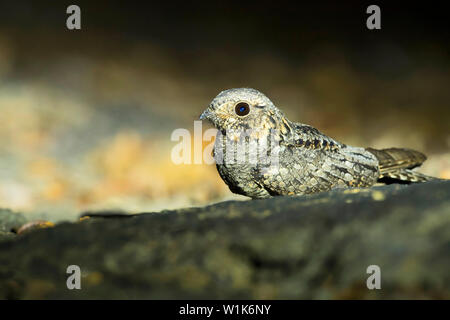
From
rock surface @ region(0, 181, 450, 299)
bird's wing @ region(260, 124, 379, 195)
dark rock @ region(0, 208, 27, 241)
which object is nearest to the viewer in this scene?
rock surface @ region(0, 181, 450, 299)

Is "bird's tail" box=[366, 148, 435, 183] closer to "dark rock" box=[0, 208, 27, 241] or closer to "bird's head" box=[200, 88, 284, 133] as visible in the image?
"bird's head" box=[200, 88, 284, 133]

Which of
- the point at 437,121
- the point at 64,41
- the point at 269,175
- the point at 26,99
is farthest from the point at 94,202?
the point at 437,121

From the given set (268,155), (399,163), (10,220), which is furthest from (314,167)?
(10,220)

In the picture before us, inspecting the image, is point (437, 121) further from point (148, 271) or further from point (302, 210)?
point (148, 271)

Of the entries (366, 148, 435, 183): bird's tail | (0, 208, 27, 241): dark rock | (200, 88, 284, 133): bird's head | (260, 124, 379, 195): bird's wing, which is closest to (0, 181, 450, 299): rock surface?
(260, 124, 379, 195): bird's wing

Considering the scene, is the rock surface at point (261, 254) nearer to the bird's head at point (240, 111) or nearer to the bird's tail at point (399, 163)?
the bird's head at point (240, 111)

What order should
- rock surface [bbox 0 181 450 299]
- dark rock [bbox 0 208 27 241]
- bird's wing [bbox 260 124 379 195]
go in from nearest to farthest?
Result: rock surface [bbox 0 181 450 299] < bird's wing [bbox 260 124 379 195] < dark rock [bbox 0 208 27 241]
